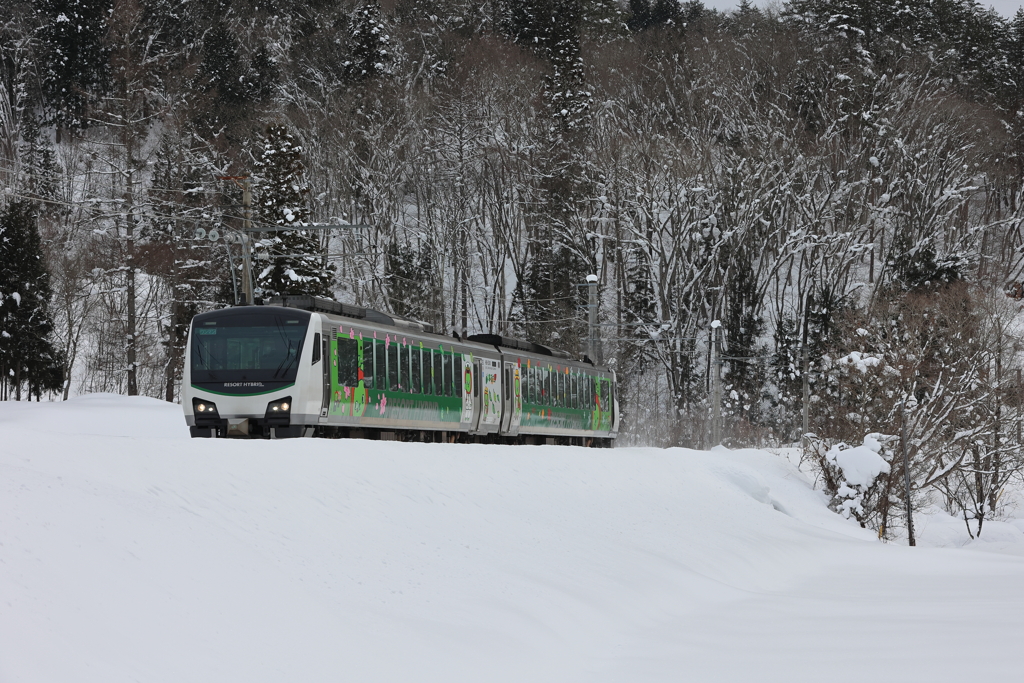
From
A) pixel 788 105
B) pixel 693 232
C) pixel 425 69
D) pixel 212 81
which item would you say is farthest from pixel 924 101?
pixel 212 81

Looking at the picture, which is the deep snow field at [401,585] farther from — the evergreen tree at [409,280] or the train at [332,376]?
the evergreen tree at [409,280]

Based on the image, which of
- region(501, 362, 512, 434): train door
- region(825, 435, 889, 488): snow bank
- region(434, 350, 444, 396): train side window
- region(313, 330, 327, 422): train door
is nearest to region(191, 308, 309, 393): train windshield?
region(313, 330, 327, 422): train door

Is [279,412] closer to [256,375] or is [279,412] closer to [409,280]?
[256,375]

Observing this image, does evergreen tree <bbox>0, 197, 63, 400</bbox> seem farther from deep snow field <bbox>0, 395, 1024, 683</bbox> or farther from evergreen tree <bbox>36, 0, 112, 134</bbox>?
deep snow field <bbox>0, 395, 1024, 683</bbox>

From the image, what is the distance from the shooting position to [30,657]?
703 centimetres

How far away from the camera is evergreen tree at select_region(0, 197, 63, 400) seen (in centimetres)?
5059

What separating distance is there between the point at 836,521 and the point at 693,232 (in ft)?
77.4

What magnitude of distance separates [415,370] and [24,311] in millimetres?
31471

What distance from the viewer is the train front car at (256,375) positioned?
21.3 m

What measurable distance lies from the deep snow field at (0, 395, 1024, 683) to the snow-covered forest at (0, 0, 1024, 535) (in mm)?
30565

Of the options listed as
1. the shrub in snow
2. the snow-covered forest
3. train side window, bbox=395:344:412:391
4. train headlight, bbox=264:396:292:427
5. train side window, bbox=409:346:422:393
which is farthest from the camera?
the snow-covered forest

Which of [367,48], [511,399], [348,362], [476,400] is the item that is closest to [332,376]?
[348,362]

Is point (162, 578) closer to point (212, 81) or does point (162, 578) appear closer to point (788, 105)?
point (788, 105)

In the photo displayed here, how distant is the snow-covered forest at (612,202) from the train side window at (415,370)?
75.6 feet
